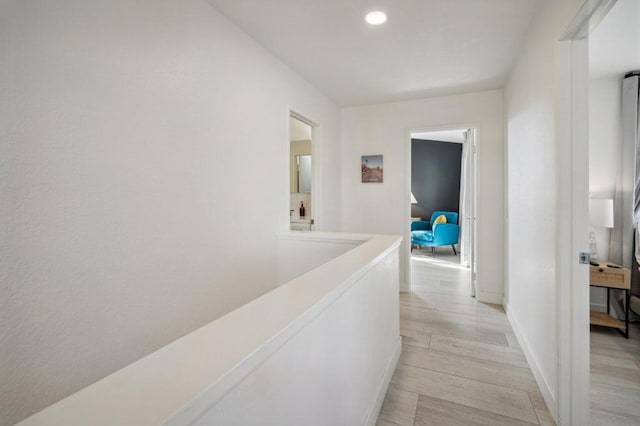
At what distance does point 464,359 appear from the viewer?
89.7 inches

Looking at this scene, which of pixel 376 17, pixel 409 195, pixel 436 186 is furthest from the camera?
pixel 436 186

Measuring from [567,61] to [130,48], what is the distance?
221 cm

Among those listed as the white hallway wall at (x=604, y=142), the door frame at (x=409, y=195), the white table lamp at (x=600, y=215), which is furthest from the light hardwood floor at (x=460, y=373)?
the white hallway wall at (x=604, y=142)

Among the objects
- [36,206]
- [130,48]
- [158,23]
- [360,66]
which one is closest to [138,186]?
[36,206]

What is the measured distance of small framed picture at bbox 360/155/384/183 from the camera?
404 cm

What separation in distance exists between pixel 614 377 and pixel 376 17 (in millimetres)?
2947

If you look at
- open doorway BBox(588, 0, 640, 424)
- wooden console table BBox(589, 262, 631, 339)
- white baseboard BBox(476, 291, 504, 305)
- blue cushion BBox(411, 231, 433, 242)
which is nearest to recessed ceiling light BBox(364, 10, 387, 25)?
open doorway BBox(588, 0, 640, 424)

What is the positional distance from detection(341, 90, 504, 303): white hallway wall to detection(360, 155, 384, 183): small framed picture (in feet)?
0.19

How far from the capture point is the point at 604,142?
295cm

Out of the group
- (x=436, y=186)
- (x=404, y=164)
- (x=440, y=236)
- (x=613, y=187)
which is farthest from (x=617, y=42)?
(x=436, y=186)

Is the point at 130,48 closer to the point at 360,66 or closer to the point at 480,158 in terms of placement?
the point at 360,66

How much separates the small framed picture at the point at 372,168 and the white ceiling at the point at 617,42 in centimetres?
223

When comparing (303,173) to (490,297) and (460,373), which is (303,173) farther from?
(460,373)

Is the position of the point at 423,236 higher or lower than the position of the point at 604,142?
lower
